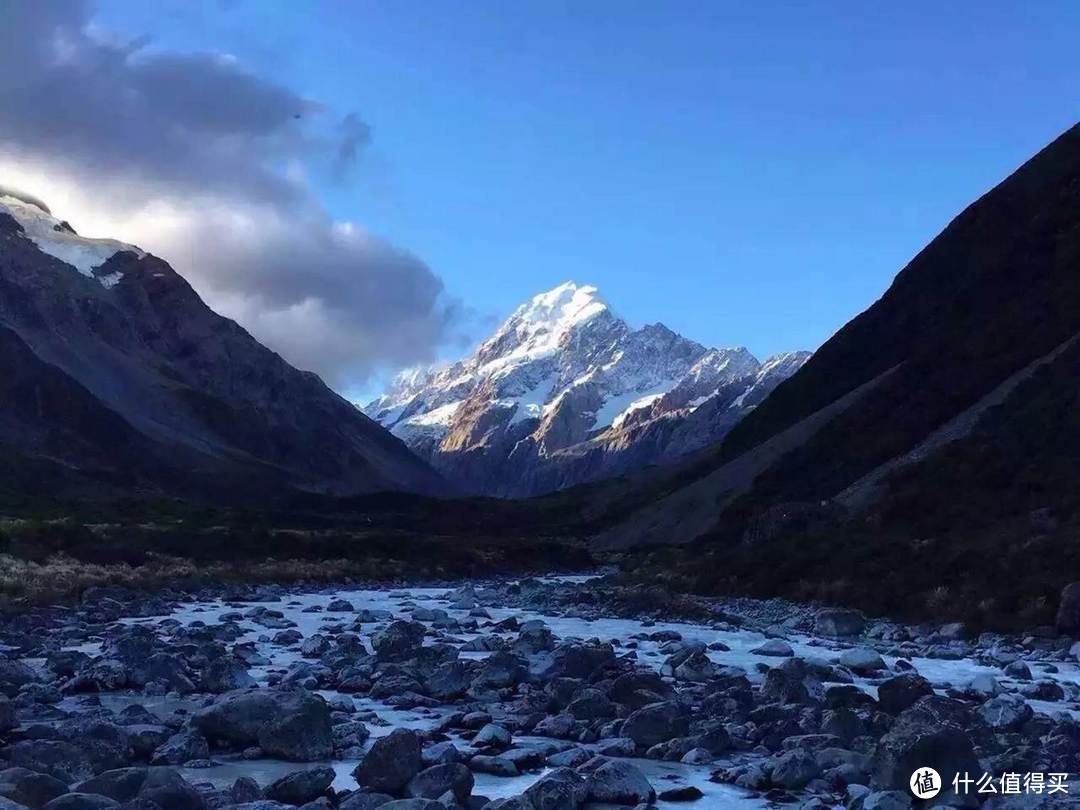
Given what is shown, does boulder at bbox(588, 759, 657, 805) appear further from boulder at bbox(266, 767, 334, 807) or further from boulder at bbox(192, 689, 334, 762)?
boulder at bbox(192, 689, 334, 762)

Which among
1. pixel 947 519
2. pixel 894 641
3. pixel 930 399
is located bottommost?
pixel 894 641

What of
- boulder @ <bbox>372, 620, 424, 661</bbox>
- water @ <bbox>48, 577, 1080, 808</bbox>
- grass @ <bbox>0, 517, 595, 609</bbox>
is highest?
grass @ <bbox>0, 517, 595, 609</bbox>

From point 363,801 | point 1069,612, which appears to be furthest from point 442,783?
point 1069,612

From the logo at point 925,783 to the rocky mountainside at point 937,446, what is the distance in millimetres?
18726

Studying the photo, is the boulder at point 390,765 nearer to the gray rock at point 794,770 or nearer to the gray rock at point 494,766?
the gray rock at point 494,766

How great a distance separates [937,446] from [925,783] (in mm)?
44691

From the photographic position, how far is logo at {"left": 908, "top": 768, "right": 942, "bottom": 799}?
12289 mm

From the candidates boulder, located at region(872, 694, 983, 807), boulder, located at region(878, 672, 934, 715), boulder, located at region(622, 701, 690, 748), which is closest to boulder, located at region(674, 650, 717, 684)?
boulder, located at region(878, 672, 934, 715)

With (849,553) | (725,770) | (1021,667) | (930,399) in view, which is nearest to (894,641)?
(1021,667)

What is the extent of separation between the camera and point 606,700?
58.4 feet

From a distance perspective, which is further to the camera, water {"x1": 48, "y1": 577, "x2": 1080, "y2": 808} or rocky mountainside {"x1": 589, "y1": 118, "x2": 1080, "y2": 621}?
rocky mountainside {"x1": 589, "y1": 118, "x2": 1080, "y2": 621}

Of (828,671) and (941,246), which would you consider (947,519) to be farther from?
(941,246)

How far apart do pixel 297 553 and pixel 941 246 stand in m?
59.6

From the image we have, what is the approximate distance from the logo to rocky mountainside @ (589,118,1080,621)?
18.7 m
